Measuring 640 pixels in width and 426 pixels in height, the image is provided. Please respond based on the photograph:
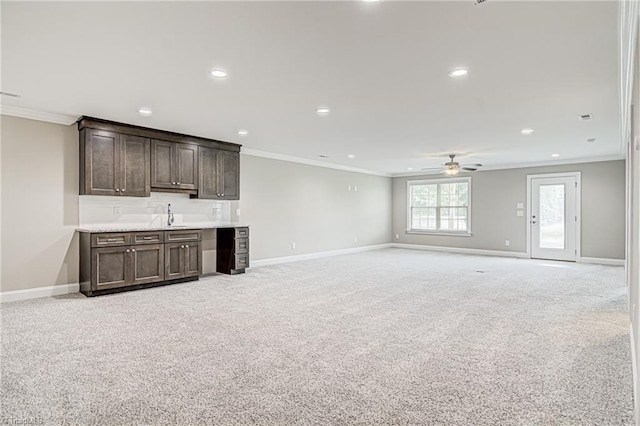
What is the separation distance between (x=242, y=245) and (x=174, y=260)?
1332 millimetres

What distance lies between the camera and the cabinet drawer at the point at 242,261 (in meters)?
6.61

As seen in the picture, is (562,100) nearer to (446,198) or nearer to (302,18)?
(302,18)

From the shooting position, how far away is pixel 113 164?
17.2ft

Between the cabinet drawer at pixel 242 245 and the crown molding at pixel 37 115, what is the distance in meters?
3.10

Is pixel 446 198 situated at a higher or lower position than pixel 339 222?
higher

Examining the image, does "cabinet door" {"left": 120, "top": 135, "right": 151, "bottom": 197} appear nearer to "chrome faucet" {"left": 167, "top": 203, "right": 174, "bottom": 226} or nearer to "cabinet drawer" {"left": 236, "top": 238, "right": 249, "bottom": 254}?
"chrome faucet" {"left": 167, "top": 203, "right": 174, "bottom": 226}

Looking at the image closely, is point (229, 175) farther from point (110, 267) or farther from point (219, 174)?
point (110, 267)

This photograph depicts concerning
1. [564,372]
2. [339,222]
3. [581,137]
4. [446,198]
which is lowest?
[564,372]

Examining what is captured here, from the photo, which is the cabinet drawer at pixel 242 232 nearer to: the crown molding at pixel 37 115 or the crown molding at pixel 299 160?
the crown molding at pixel 299 160

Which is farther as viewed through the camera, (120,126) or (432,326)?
(120,126)

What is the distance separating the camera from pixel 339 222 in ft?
32.1

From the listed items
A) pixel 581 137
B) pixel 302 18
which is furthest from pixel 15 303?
pixel 581 137

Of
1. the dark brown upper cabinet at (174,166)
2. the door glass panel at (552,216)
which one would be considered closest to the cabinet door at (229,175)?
the dark brown upper cabinet at (174,166)

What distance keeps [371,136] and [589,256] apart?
6135 mm
